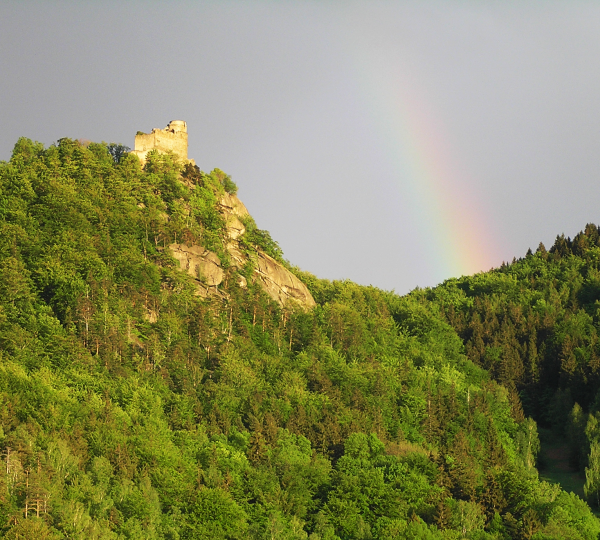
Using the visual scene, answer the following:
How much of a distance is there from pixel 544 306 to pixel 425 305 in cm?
1804

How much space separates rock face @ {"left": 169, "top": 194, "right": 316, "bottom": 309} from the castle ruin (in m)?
9.67

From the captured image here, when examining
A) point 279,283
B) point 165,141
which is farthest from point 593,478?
point 165,141

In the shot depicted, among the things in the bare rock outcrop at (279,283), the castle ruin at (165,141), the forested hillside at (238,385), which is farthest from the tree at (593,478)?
the castle ruin at (165,141)

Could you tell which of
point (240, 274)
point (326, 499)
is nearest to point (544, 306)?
point (240, 274)

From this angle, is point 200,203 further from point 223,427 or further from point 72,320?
point 223,427

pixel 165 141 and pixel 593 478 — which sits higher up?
pixel 165 141

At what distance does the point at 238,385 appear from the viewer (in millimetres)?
114812

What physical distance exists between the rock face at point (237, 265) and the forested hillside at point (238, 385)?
49.9 inches

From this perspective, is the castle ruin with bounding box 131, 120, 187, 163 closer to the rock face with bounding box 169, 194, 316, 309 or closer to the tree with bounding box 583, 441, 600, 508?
the rock face with bounding box 169, 194, 316, 309

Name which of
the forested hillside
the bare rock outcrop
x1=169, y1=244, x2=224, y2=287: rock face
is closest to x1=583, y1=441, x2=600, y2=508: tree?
the forested hillside

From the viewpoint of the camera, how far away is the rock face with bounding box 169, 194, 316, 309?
133 m

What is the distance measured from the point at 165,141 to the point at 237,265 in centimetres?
2207

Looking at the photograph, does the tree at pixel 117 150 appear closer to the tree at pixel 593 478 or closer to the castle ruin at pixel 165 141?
the castle ruin at pixel 165 141

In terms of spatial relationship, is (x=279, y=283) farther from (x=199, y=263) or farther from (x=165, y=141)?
(x=165, y=141)
